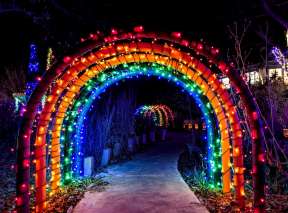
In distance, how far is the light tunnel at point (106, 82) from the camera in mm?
4359

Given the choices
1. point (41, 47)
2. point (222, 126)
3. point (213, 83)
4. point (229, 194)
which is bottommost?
point (229, 194)

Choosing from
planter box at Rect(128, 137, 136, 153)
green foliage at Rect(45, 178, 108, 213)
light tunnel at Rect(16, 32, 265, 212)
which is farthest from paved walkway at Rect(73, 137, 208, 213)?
planter box at Rect(128, 137, 136, 153)

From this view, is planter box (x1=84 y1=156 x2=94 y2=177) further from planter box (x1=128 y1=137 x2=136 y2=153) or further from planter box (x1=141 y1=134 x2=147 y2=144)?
planter box (x1=141 y1=134 x2=147 y2=144)

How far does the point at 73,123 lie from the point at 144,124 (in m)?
10.3

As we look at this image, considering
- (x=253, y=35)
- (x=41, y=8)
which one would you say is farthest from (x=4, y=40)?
(x=253, y=35)

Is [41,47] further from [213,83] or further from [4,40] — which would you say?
[213,83]

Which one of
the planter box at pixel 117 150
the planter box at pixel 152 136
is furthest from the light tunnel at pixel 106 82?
the planter box at pixel 152 136

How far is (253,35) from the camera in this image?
1652 centimetres

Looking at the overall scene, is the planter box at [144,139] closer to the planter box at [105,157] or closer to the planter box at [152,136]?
the planter box at [152,136]

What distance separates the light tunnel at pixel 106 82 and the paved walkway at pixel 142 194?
32.8 inches

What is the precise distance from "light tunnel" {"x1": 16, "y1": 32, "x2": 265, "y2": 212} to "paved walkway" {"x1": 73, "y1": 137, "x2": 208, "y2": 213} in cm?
83

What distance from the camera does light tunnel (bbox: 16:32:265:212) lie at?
4.36m

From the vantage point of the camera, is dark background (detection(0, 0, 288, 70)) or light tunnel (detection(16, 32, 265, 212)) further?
dark background (detection(0, 0, 288, 70))

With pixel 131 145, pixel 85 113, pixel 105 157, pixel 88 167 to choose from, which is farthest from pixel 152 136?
pixel 85 113
